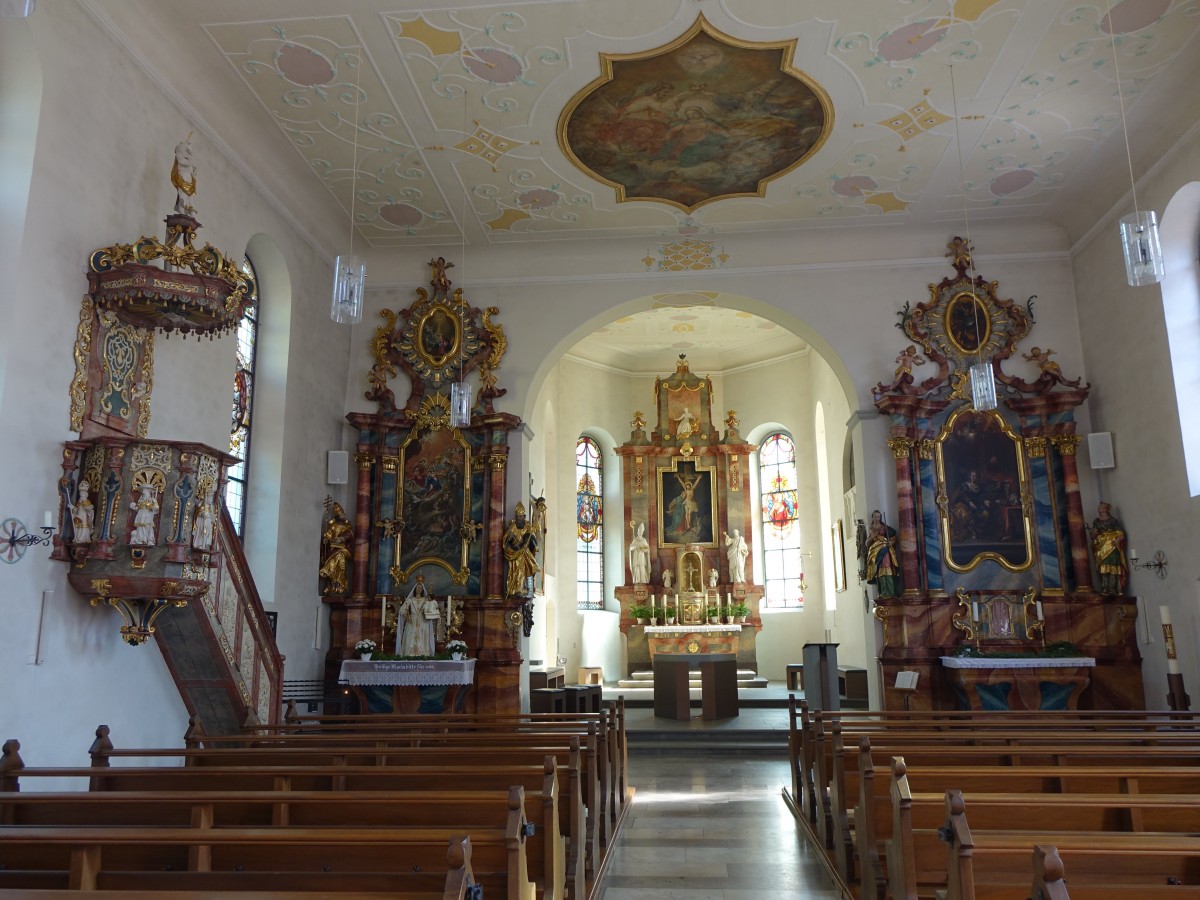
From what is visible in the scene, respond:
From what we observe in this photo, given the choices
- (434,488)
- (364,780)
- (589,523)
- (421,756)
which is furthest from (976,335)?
(589,523)

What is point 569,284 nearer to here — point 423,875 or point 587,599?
point 587,599

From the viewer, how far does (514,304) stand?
14.4 m

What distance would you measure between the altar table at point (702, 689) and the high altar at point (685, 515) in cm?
551

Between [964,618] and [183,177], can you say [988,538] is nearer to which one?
[964,618]

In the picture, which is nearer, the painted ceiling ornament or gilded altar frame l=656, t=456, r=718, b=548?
the painted ceiling ornament

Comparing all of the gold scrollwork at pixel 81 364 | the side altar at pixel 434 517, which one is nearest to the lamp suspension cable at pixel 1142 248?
the side altar at pixel 434 517

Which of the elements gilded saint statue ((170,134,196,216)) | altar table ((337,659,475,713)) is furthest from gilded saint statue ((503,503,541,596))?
gilded saint statue ((170,134,196,216))

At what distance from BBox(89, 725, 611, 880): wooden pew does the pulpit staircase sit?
1.71 meters

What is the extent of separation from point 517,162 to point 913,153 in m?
4.93

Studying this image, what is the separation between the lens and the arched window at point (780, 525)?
71.4ft

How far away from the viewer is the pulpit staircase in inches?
322

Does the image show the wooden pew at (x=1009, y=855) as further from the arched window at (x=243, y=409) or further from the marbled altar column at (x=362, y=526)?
the marbled altar column at (x=362, y=526)

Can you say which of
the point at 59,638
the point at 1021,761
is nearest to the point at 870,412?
the point at 1021,761

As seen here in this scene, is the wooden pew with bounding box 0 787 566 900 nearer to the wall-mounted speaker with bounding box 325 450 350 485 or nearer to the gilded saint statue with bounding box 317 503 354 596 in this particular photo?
the gilded saint statue with bounding box 317 503 354 596
